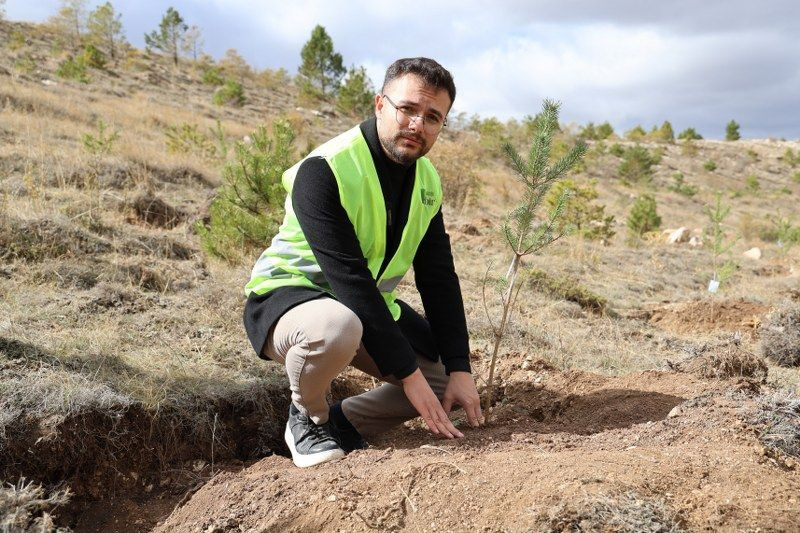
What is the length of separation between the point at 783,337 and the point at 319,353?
137 inches

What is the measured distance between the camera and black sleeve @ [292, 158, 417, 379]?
2188mm

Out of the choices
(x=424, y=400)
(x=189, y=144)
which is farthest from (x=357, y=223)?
(x=189, y=144)

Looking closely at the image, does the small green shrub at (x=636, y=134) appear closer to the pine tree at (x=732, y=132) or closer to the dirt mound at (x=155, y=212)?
the pine tree at (x=732, y=132)

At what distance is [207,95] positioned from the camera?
2131 centimetres

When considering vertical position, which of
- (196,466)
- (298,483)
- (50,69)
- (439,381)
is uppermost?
(50,69)

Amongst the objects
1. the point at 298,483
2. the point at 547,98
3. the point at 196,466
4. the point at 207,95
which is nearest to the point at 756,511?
the point at 298,483

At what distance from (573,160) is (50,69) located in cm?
1796

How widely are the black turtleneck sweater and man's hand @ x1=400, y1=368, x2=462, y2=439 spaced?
48mm

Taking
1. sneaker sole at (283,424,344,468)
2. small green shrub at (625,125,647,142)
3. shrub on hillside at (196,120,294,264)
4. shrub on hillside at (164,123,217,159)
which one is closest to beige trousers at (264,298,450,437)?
sneaker sole at (283,424,344,468)

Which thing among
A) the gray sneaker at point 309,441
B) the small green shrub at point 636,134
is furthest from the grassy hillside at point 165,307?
the small green shrub at point 636,134

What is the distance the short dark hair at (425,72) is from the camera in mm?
2223

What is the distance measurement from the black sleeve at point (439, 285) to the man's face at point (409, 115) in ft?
1.50

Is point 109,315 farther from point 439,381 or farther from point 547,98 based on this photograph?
point 547,98

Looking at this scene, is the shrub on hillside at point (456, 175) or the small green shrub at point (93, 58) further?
the small green shrub at point (93, 58)
